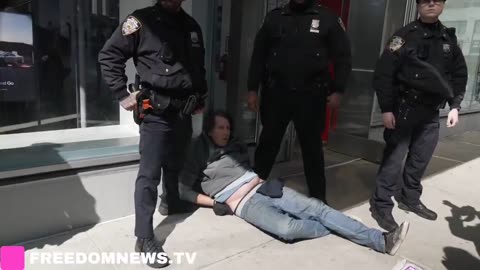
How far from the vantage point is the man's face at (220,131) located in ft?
9.91

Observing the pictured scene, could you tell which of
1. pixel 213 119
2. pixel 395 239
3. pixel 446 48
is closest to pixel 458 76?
pixel 446 48

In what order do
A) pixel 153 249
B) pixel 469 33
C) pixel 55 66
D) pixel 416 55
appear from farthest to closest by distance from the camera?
pixel 469 33 → pixel 55 66 → pixel 416 55 → pixel 153 249

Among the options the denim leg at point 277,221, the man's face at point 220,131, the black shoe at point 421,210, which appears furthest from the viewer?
the black shoe at point 421,210

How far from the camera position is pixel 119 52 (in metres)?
2.37

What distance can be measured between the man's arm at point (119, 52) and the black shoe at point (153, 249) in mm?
907

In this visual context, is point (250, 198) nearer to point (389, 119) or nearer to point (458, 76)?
point (389, 119)

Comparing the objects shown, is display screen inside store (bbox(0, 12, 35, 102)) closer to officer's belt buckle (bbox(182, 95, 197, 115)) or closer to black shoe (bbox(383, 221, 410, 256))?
officer's belt buckle (bbox(182, 95, 197, 115))

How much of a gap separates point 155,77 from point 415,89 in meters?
1.89

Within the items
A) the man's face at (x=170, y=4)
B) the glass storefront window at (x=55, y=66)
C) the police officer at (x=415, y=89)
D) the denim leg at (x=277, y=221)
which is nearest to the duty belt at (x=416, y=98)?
the police officer at (x=415, y=89)

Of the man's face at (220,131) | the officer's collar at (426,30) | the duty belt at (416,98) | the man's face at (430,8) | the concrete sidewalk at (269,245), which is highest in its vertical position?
the man's face at (430,8)

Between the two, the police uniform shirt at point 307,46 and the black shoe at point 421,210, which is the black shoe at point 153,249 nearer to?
the police uniform shirt at point 307,46

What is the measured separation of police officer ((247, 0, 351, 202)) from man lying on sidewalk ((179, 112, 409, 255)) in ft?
1.16

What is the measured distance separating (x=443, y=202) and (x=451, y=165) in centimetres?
142

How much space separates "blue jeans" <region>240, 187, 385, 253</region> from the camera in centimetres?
271
